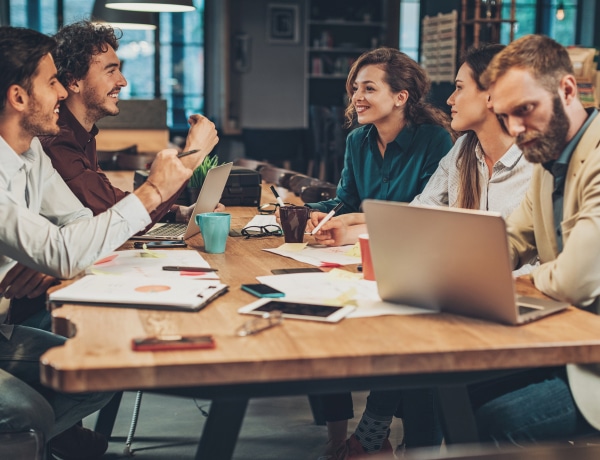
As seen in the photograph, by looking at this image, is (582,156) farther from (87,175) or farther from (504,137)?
(87,175)

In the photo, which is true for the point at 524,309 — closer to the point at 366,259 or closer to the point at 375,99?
the point at 366,259

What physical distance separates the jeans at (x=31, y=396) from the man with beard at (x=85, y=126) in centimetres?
22

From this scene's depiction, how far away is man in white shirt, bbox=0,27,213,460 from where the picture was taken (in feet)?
6.08

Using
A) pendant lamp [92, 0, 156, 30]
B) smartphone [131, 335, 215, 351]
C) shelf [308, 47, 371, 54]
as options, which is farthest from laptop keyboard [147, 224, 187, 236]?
shelf [308, 47, 371, 54]

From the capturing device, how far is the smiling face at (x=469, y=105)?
2678mm

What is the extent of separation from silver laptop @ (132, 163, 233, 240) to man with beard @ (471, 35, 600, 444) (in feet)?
3.06

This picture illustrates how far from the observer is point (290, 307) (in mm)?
1624

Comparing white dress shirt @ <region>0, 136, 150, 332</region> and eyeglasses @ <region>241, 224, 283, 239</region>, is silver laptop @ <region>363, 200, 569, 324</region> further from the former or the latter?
eyeglasses @ <region>241, 224, 283, 239</region>

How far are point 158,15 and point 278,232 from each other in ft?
30.5

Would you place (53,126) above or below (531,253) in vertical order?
above

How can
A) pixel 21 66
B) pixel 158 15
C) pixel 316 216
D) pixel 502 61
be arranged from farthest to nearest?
1. pixel 158 15
2. pixel 316 216
3. pixel 21 66
4. pixel 502 61

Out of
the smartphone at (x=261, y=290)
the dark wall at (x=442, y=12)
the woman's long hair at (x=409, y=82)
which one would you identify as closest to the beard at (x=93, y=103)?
the woman's long hair at (x=409, y=82)

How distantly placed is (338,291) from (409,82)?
1570mm

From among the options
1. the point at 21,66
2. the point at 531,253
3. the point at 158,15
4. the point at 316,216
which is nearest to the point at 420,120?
the point at 316,216
